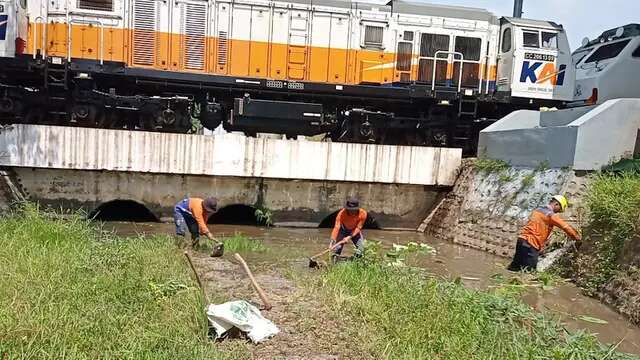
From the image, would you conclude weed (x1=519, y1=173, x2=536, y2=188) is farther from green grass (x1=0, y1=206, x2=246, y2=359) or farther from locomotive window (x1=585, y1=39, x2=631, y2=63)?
locomotive window (x1=585, y1=39, x2=631, y2=63)

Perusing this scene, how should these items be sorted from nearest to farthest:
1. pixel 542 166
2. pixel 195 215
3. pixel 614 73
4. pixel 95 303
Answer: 1. pixel 95 303
2. pixel 195 215
3. pixel 542 166
4. pixel 614 73

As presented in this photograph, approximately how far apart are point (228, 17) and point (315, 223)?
5308 millimetres

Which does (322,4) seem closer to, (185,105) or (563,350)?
(185,105)

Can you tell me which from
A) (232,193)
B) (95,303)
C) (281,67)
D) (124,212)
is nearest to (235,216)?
(232,193)

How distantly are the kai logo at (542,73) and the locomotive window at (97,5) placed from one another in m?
9.98

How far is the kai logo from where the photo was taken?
1290 centimetres

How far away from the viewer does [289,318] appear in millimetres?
4414

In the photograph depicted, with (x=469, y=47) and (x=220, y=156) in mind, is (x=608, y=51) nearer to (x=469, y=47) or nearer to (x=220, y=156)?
(x=469, y=47)

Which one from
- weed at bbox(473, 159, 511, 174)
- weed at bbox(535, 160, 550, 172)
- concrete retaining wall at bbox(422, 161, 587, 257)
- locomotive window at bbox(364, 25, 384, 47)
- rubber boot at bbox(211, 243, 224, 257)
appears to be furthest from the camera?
locomotive window at bbox(364, 25, 384, 47)

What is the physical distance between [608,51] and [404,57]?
20.2 ft

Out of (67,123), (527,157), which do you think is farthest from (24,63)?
(527,157)

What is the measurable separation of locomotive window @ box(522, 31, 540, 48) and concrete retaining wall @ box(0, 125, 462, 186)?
3555 mm

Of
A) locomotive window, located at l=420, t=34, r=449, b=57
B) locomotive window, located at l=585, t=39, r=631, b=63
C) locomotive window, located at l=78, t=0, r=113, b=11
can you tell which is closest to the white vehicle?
locomotive window, located at l=585, t=39, r=631, b=63

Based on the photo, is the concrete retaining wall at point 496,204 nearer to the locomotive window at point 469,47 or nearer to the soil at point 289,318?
the locomotive window at point 469,47
